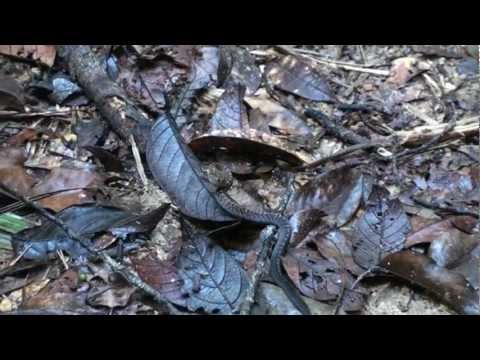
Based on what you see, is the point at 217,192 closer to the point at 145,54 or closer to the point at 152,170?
the point at 152,170

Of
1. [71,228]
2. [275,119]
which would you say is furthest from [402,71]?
[71,228]

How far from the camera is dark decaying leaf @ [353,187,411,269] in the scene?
1.81 meters

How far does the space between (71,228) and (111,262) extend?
0.24 meters

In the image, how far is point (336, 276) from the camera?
5.74 feet

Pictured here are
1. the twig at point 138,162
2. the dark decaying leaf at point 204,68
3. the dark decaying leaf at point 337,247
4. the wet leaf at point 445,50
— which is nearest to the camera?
the dark decaying leaf at point 337,247

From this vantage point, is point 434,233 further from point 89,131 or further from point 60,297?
point 89,131

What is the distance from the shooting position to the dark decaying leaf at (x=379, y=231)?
1807 millimetres

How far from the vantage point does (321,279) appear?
1733 mm

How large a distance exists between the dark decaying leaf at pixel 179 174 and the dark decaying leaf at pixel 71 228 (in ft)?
0.56

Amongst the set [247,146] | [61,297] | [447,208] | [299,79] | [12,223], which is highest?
[299,79]

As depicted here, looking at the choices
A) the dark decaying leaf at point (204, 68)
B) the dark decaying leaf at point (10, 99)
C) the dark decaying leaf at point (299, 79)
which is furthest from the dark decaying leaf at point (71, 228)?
the dark decaying leaf at point (299, 79)

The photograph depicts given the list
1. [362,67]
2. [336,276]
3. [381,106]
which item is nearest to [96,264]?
[336,276]

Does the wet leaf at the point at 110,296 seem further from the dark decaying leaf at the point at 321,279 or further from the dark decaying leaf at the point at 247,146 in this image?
the dark decaying leaf at the point at 247,146

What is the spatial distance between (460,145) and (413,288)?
2.61ft
